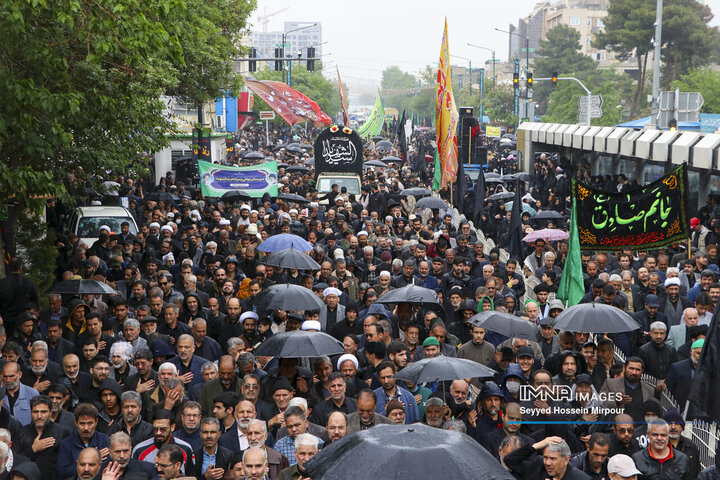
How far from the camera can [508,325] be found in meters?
10.3

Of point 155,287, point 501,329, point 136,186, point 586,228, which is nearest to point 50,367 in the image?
point 155,287

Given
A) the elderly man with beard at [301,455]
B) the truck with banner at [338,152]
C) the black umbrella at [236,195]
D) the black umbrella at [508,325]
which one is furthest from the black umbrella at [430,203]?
the elderly man with beard at [301,455]

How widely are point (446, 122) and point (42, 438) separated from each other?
16709 millimetres

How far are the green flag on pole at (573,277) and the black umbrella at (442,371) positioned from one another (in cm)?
365

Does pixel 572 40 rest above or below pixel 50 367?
above

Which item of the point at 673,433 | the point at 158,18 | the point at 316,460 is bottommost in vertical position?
the point at 673,433

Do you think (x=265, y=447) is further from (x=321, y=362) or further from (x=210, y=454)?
(x=321, y=362)

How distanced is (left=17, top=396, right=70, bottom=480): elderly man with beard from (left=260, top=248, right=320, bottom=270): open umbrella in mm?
5897

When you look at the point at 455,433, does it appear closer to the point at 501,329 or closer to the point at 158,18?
the point at 501,329

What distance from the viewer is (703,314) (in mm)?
11539

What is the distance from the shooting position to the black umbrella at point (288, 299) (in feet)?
36.9

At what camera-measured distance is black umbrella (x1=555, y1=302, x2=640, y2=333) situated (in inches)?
392

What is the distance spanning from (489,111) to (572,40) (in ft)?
31.3

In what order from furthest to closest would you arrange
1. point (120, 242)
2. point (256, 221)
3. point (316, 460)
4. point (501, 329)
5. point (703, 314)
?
point (256, 221) < point (120, 242) < point (703, 314) < point (501, 329) < point (316, 460)
